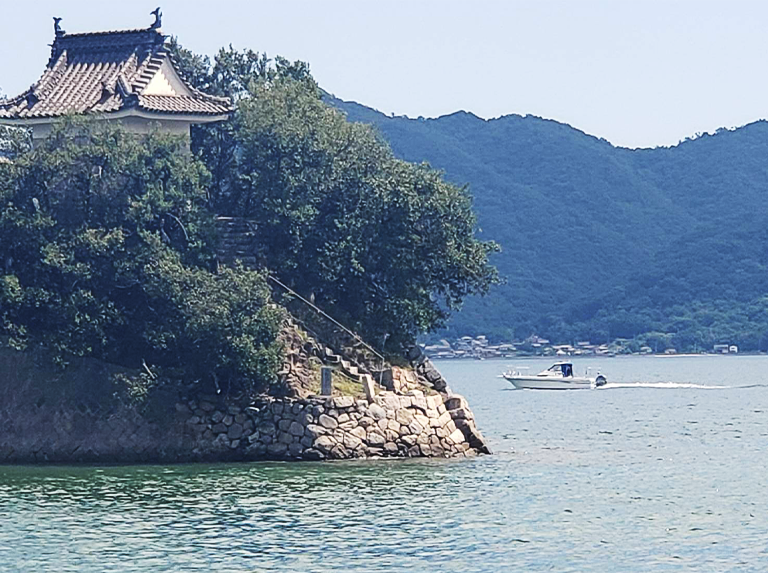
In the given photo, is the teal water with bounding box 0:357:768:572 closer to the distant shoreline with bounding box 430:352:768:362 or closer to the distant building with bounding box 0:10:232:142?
the distant building with bounding box 0:10:232:142

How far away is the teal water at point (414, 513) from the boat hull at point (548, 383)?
4113cm

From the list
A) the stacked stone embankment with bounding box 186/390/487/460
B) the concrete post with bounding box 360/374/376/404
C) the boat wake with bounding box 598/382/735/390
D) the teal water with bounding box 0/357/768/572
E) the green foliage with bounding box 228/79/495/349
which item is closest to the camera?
the teal water with bounding box 0/357/768/572

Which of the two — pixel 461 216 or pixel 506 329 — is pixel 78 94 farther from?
pixel 506 329

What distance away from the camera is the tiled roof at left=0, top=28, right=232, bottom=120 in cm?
5022

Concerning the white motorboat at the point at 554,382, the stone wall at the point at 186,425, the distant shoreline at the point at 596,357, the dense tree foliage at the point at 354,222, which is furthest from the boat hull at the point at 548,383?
the distant shoreline at the point at 596,357

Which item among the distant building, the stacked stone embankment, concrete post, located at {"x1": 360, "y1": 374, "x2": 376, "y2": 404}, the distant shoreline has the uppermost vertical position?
the distant building

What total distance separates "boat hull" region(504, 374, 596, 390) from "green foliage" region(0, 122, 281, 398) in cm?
4844

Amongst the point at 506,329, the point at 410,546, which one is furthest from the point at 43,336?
the point at 506,329

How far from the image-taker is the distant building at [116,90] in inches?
1972

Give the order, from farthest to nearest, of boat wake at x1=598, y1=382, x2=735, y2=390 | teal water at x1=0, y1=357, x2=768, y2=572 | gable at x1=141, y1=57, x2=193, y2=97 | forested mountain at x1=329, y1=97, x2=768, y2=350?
forested mountain at x1=329, y1=97, x2=768, y2=350 → boat wake at x1=598, y1=382, x2=735, y2=390 → gable at x1=141, y1=57, x2=193, y2=97 → teal water at x1=0, y1=357, x2=768, y2=572

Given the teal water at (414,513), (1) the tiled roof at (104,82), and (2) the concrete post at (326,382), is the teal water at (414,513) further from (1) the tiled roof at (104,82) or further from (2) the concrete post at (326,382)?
(1) the tiled roof at (104,82)

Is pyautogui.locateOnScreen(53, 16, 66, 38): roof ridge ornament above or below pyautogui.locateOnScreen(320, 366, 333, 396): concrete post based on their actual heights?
above

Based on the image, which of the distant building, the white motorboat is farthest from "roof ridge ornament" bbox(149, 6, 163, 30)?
the white motorboat

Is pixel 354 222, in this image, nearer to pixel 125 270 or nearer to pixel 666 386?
pixel 125 270
